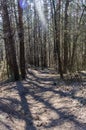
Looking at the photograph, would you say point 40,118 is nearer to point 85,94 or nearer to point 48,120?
point 48,120

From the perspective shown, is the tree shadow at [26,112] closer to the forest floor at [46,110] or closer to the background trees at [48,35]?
the forest floor at [46,110]

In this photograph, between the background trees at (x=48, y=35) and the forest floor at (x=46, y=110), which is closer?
the forest floor at (x=46, y=110)

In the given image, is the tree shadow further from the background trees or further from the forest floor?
the background trees

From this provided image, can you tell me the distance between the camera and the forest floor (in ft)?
21.2

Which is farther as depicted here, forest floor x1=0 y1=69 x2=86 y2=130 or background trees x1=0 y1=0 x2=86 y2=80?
background trees x1=0 y1=0 x2=86 y2=80

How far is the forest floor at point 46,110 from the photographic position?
21.2 feet

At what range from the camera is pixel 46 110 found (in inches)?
309

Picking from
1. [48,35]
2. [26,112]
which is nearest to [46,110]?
[26,112]

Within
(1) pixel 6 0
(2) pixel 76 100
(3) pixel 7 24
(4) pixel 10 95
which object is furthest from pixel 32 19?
(2) pixel 76 100

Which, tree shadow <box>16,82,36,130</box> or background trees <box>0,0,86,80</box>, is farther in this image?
background trees <box>0,0,86,80</box>

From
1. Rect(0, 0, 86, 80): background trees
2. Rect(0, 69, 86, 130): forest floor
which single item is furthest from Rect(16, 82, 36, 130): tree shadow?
Rect(0, 0, 86, 80): background trees

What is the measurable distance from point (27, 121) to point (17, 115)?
0.55m

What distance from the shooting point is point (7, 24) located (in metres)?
13.7

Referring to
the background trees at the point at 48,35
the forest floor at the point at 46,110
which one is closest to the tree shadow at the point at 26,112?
the forest floor at the point at 46,110
